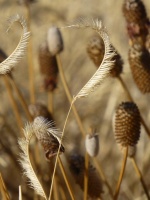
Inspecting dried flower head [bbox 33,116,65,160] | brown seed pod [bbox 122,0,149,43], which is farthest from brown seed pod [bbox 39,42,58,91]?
dried flower head [bbox 33,116,65,160]

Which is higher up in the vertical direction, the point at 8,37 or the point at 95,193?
the point at 8,37

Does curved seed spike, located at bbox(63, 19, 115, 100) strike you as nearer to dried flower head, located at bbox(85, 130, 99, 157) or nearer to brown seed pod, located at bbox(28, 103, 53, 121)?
dried flower head, located at bbox(85, 130, 99, 157)

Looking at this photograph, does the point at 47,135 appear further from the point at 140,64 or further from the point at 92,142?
the point at 140,64

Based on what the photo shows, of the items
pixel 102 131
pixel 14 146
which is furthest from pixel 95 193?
pixel 102 131

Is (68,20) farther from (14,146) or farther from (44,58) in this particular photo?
(44,58)

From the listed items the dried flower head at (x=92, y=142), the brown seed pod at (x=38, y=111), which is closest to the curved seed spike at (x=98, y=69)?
the dried flower head at (x=92, y=142)
